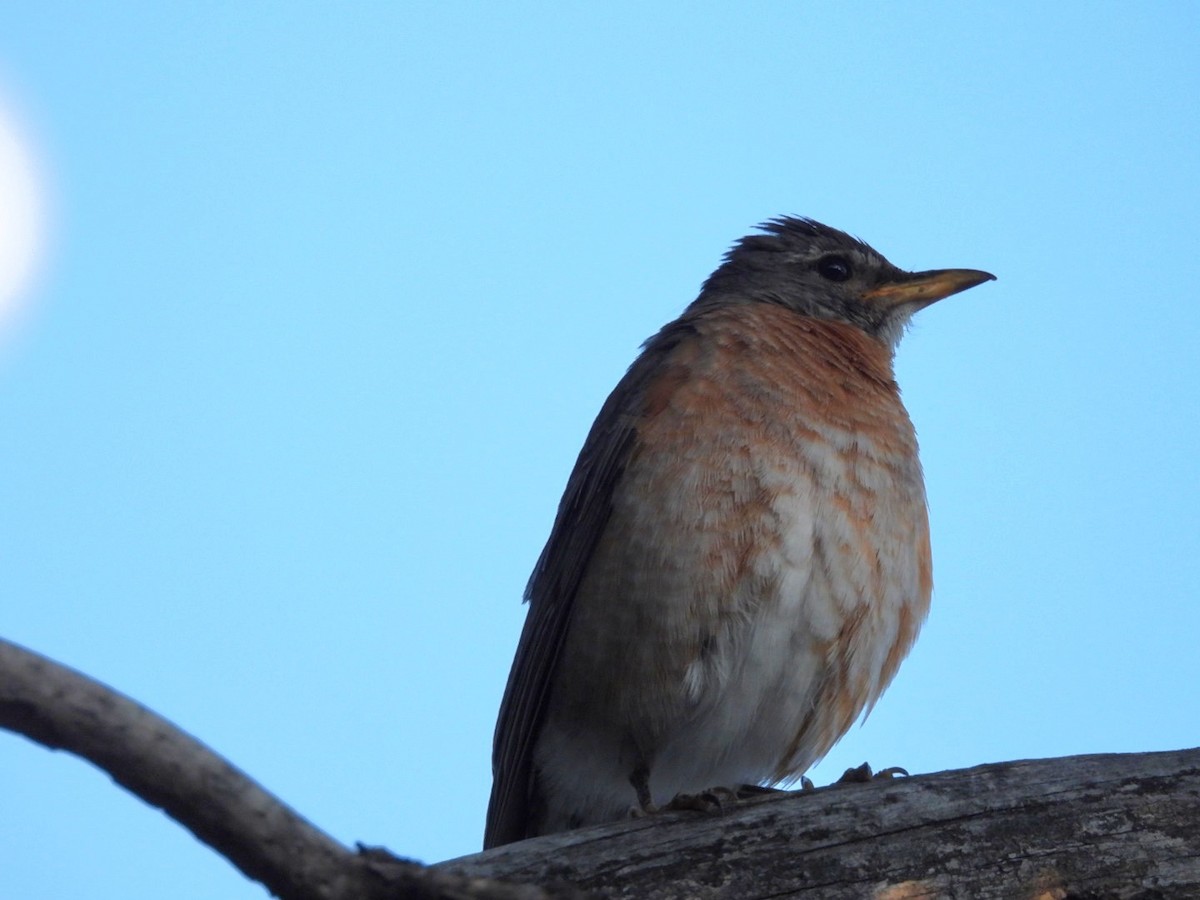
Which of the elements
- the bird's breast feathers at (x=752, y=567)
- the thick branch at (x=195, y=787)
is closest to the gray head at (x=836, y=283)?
the bird's breast feathers at (x=752, y=567)

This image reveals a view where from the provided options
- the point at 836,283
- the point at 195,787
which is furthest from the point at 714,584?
the point at 195,787

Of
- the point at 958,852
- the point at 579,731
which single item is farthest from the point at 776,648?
the point at 958,852

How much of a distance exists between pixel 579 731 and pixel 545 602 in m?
0.67

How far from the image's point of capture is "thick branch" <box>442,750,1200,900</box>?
4.83 m

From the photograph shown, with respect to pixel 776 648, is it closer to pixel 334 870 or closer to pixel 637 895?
pixel 637 895

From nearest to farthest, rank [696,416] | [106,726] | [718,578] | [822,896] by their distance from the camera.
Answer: [106,726]
[822,896]
[718,578]
[696,416]

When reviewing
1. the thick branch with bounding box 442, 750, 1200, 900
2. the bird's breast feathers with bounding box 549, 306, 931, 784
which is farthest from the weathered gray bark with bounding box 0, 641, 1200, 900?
the bird's breast feathers with bounding box 549, 306, 931, 784

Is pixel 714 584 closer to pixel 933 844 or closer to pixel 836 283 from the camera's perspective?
pixel 933 844

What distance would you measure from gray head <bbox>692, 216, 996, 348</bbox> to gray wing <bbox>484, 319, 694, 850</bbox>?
1530 mm

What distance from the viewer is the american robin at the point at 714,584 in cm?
610

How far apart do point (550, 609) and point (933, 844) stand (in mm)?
2341

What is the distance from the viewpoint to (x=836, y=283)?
831cm

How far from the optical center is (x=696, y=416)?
6441 mm

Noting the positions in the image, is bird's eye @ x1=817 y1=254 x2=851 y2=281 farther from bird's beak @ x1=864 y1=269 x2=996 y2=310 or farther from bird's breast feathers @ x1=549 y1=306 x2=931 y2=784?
bird's breast feathers @ x1=549 y1=306 x2=931 y2=784
